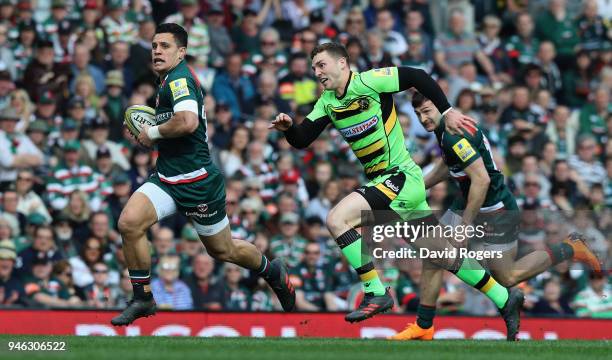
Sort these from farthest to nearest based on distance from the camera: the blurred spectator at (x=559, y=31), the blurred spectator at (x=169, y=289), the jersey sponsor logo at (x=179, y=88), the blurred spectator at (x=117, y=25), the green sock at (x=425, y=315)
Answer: the blurred spectator at (x=559, y=31)
the blurred spectator at (x=117, y=25)
the blurred spectator at (x=169, y=289)
the green sock at (x=425, y=315)
the jersey sponsor logo at (x=179, y=88)

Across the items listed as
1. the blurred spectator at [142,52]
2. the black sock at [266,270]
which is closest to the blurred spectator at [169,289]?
the black sock at [266,270]

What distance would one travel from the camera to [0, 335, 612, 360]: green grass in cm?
980

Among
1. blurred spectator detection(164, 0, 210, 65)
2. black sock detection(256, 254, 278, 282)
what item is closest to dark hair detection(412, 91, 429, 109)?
black sock detection(256, 254, 278, 282)

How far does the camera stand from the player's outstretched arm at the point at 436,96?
37.5 feet

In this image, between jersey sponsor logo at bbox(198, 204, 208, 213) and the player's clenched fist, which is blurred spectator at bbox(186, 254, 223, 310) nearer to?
jersey sponsor logo at bbox(198, 204, 208, 213)

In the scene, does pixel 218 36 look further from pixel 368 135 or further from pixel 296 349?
pixel 296 349

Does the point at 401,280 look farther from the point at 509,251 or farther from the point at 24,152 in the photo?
the point at 24,152

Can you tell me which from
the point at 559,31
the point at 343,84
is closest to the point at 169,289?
the point at 343,84

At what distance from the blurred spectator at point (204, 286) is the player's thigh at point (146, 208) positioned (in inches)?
158

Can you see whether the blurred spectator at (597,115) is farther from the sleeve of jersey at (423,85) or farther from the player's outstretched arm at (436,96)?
the sleeve of jersey at (423,85)

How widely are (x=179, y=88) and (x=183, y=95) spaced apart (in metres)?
0.07

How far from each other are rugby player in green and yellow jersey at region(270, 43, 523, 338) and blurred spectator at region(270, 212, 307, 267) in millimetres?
4288

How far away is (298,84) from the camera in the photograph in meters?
18.9

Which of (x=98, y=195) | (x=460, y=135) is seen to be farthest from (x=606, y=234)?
(x=98, y=195)
